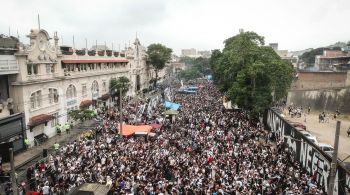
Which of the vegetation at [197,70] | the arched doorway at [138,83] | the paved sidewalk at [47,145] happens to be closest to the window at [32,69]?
the paved sidewalk at [47,145]

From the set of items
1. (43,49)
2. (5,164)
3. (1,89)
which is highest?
(43,49)

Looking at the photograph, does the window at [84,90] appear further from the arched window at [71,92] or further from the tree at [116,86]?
the tree at [116,86]

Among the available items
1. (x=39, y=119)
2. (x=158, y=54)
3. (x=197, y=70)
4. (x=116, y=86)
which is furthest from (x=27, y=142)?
(x=197, y=70)

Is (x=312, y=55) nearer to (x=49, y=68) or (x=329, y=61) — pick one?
(x=329, y=61)

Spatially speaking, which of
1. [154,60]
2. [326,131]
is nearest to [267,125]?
[326,131]

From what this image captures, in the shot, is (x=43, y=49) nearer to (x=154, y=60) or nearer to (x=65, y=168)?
(x=65, y=168)
